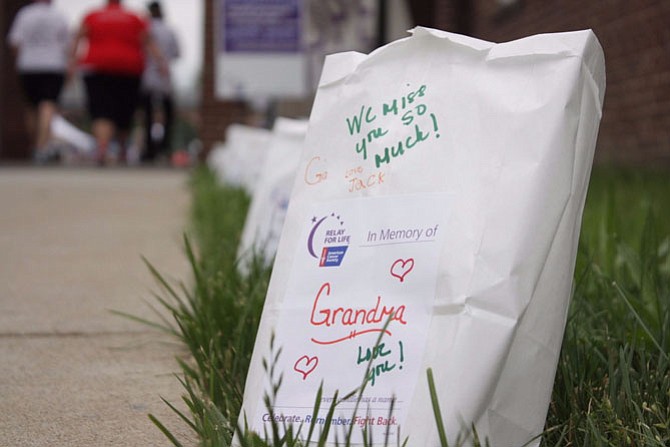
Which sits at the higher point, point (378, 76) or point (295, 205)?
point (378, 76)

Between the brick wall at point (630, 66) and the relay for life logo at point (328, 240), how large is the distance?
5.10 meters

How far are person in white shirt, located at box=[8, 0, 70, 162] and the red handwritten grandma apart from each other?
1047 centimetres

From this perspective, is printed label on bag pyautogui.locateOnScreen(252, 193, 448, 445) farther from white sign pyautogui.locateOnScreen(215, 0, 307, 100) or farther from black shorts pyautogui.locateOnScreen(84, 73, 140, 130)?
black shorts pyautogui.locateOnScreen(84, 73, 140, 130)

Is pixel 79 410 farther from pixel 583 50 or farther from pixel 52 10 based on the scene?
pixel 52 10

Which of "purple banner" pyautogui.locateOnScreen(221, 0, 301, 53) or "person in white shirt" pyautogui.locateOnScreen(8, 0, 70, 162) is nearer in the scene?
"purple banner" pyautogui.locateOnScreen(221, 0, 301, 53)

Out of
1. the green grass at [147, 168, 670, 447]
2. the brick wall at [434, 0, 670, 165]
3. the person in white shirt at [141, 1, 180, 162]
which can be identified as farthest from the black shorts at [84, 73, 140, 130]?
the green grass at [147, 168, 670, 447]

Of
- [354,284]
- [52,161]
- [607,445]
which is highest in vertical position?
[354,284]

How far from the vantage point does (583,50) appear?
1.76 metres

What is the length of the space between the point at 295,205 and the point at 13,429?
27.1 inches

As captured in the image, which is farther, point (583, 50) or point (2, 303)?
point (2, 303)

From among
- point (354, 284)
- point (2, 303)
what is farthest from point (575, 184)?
point (2, 303)

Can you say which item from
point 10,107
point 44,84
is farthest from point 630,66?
point 10,107

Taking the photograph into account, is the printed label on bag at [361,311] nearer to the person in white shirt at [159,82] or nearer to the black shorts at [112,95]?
the black shorts at [112,95]

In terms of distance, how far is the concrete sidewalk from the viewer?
7.06 feet
